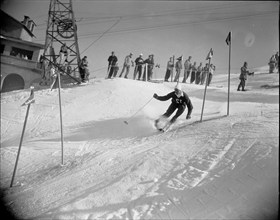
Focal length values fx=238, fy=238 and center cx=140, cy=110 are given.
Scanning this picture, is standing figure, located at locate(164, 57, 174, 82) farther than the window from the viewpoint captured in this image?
No

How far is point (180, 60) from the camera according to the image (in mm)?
15453

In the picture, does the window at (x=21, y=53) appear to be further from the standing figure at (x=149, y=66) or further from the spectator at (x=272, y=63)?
the spectator at (x=272, y=63)

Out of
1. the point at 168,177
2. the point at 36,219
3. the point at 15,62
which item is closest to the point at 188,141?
the point at 168,177

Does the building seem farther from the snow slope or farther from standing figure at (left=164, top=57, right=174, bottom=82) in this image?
the snow slope

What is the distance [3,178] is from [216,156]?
5246 millimetres

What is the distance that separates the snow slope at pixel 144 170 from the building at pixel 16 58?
544 inches

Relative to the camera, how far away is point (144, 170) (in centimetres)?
443

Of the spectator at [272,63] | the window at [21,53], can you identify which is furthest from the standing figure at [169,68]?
the window at [21,53]

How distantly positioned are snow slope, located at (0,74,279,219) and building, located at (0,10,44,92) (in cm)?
1381

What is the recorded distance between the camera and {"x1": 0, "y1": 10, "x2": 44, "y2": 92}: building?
2139 centimetres

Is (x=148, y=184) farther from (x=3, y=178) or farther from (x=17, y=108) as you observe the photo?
(x=17, y=108)

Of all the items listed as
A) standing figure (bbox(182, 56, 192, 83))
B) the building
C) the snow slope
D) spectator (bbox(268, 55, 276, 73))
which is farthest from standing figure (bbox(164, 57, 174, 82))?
the building

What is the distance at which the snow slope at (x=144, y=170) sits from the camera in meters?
3.35

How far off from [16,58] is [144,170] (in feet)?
68.9
